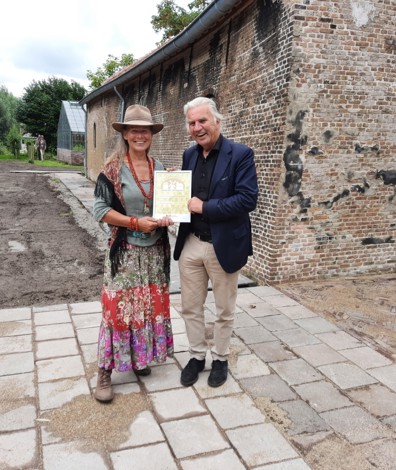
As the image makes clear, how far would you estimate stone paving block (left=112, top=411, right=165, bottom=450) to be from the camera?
2.60 metres

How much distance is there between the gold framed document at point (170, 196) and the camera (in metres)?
2.88

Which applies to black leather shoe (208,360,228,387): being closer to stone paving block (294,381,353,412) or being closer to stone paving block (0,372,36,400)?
stone paving block (294,381,353,412)

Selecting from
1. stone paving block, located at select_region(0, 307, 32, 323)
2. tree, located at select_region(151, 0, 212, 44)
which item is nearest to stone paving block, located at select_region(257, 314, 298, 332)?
stone paving block, located at select_region(0, 307, 32, 323)

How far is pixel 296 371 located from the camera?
3.56 meters

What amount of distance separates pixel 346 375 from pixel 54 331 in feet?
9.26

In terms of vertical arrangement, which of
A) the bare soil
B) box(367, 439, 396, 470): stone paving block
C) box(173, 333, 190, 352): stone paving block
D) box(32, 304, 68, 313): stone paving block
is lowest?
the bare soil

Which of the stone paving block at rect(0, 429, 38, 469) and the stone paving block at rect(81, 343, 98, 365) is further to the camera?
the stone paving block at rect(81, 343, 98, 365)

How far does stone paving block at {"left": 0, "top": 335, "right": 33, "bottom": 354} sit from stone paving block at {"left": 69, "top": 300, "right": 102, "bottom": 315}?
75cm

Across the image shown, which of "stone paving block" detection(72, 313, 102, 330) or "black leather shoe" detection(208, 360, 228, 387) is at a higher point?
"black leather shoe" detection(208, 360, 228, 387)

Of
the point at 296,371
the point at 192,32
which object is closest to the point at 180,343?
the point at 296,371

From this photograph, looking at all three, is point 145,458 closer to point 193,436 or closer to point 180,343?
point 193,436

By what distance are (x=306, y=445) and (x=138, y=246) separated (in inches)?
68.0

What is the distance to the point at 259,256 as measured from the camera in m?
6.27

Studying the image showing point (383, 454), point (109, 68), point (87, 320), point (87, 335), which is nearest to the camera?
point (383, 454)
